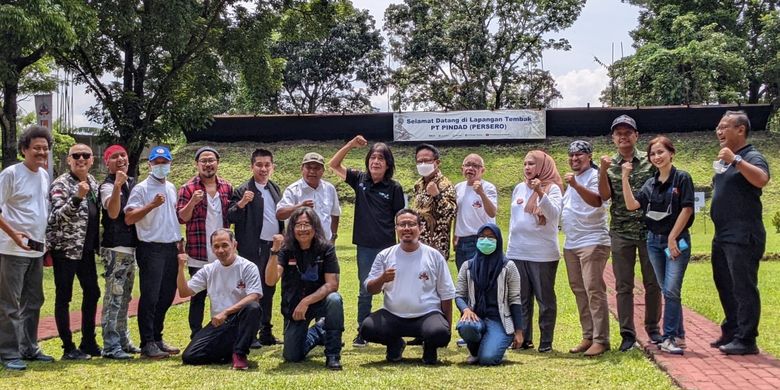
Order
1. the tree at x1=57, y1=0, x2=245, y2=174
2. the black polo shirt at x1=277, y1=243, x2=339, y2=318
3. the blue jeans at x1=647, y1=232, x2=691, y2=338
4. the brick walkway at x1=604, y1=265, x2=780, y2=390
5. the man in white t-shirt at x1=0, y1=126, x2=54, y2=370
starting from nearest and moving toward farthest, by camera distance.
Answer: the brick walkway at x1=604, y1=265, x2=780, y2=390, the man in white t-shirt at x1=0, y1=126, x2=54, y2=370, the blue jeans at x1=647, y1=232, x2=691, y2=338, the black polo shirt at x1=277, y1=243, x2=339, y2=318, the tree at x1=57, y1=0, x2=245, y2=174

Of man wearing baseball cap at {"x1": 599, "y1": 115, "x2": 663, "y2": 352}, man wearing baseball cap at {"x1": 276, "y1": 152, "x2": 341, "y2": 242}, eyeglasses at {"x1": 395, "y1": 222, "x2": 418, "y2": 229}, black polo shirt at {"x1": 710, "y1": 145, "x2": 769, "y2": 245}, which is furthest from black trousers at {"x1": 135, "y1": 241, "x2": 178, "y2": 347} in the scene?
black polo shirt at {"x1": 710, "y1": 145, "x2": 769, "y2": 245}

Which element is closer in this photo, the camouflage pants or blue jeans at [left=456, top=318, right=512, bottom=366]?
blue jeans at [left=456, top=318, right=512, bottom=366]

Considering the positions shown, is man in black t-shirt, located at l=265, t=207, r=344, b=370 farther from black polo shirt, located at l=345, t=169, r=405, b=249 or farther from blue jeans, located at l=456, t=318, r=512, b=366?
blue jeans, located at l=456, t=318, r=512, b=366

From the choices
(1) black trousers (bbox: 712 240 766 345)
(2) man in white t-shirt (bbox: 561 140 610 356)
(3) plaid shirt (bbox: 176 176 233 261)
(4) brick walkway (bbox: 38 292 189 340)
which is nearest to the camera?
(1) black trousers (bbox: 712 240 766 345)

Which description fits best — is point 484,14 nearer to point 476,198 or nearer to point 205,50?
point 205,50

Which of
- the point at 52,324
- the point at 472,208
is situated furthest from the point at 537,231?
the point at 52,324

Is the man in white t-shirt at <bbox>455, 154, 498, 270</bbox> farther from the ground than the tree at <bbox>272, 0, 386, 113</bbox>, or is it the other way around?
the tree at <bbox>272, 0, 386, 113</bbox>

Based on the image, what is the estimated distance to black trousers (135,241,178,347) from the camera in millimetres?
6074

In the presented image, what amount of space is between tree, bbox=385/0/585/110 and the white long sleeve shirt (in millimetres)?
29840

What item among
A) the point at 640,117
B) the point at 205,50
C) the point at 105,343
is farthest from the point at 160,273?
the point at 640,117

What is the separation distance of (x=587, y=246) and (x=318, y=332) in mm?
2264

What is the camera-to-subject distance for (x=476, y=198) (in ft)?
21.7

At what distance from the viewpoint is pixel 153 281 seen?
20.0ft

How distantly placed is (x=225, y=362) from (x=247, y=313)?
0.48 metres
